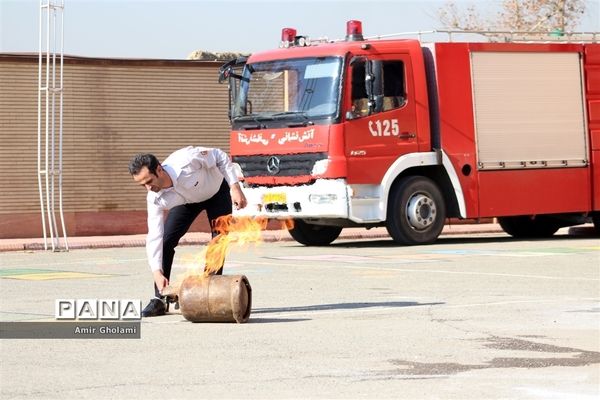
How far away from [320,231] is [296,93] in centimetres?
340

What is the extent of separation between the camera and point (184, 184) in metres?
12.9

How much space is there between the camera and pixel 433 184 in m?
23.9

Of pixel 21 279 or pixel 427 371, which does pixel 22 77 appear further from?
pixel 427 371

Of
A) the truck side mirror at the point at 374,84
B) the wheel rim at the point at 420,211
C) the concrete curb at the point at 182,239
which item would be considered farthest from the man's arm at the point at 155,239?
the concrete curb at the point at 182,239

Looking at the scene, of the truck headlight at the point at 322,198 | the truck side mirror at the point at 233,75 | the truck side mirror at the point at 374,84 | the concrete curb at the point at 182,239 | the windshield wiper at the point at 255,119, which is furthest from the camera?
the concrete curb at the point at 182,239

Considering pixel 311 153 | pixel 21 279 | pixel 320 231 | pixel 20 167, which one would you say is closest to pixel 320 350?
pixel 21 279

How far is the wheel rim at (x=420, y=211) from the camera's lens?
2362 cm

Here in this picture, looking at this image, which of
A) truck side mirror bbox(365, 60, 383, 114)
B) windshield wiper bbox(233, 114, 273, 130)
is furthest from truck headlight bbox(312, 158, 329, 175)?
windshield wiper bbox(233, 114, 273, 130)

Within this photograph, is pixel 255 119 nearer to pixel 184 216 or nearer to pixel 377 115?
pixel 377 115

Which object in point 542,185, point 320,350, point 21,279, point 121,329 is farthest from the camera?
point 542,185

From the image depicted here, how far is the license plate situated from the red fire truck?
3cm

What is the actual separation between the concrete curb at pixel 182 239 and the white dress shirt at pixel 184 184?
1285 centimetres

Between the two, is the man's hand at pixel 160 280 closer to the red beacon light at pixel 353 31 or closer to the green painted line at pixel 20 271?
the green painted line at pixel 20 271

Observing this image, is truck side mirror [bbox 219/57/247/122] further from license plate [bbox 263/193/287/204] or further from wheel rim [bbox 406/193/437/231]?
wheel rim [bbox 406/193/437/231]
